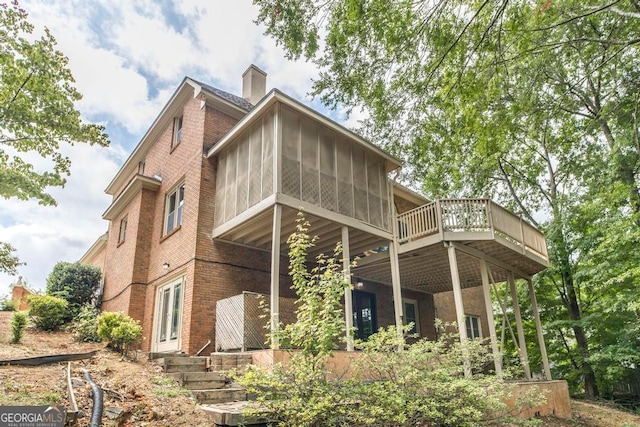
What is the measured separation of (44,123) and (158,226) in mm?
A: 4143

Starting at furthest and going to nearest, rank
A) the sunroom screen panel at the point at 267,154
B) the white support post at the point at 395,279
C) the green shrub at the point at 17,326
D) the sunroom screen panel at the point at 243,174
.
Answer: the white support post at the point at 395,279
the sunroom screen panel at the point at 243,174
the green shrub at the point at 17,326
the sunroom screen panel at the point at 267,154

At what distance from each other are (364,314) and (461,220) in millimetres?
5206

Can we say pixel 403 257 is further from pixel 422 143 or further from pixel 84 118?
pixel 84 118

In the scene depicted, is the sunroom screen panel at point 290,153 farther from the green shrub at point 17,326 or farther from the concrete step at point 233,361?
the green shrub at point 17,326

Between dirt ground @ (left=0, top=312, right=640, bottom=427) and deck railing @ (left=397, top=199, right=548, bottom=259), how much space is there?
471 cm

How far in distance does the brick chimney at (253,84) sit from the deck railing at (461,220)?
23.4 feet

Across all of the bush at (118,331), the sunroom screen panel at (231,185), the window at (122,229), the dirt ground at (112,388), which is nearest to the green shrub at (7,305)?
the window at (122,229)

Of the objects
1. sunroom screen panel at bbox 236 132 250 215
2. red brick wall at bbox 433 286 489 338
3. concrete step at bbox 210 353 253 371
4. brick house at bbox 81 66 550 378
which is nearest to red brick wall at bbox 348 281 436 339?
brick house at bbox 81 66 550 378

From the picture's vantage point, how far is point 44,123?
36.0 ft

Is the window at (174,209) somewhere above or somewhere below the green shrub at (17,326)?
above

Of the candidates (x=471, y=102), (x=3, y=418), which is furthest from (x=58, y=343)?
(x=471, y=102)

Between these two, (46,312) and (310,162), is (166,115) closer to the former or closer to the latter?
(310,162)

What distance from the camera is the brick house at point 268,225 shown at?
378 inches

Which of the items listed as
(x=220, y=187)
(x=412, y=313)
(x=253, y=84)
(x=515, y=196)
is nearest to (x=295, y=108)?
(x=220, y=187)
